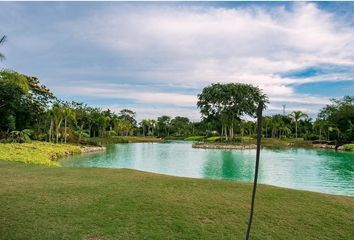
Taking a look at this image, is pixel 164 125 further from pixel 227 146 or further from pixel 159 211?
pixel 159 211

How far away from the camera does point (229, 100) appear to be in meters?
57.6

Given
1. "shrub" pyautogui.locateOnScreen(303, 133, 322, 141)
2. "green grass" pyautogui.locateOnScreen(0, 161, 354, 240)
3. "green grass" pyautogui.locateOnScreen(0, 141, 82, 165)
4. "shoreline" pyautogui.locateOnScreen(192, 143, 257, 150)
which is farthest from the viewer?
"shrub" pyautogui.locateOnScreen(303, 133, 322, 141)

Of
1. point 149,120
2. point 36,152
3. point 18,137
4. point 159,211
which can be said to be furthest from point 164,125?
point 159,211

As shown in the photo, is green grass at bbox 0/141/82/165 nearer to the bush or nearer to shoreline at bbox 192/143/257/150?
the bush

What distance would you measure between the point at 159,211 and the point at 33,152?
63.9ft

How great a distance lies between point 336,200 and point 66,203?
7.66 metres

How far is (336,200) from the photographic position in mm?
9742

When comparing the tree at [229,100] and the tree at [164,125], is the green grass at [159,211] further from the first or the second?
the tree at [164,125]

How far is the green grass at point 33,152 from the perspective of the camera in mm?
19181

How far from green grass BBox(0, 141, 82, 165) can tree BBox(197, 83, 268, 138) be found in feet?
93.0

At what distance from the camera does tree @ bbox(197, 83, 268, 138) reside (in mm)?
56750

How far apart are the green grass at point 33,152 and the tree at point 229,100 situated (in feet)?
93.0

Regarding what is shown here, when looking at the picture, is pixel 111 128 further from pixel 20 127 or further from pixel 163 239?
pixel 163 239

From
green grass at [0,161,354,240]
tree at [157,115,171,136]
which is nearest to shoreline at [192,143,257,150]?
green grass at [0,161,354,240]
